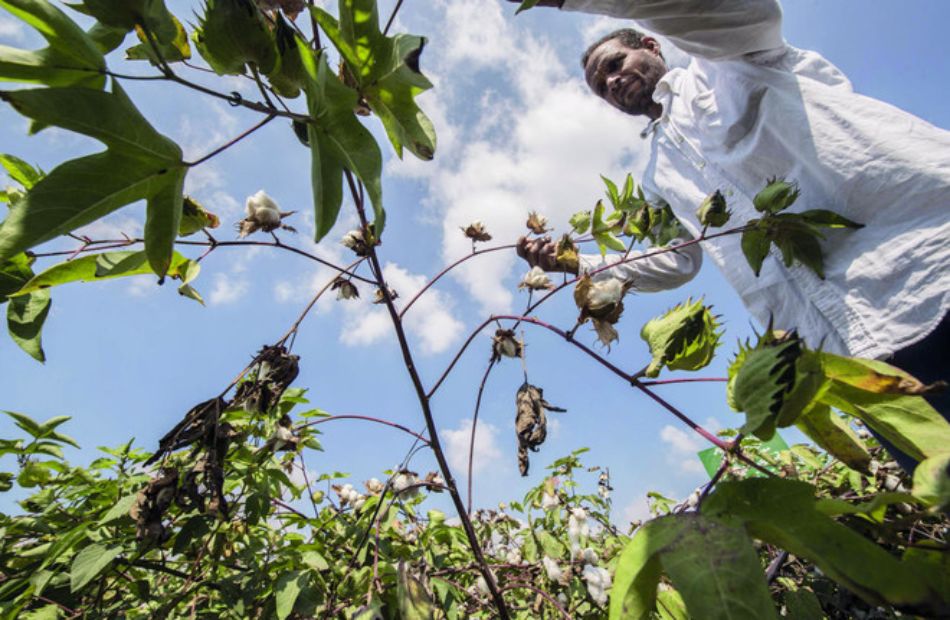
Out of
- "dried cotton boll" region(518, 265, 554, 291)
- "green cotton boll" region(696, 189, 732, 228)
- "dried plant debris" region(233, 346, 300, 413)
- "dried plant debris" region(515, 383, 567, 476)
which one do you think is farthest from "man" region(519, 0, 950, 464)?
"dried plant debris" region(233, 346, 300, 413)

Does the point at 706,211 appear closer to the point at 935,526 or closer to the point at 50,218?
the point at 935,526

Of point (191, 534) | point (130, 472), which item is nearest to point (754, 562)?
point (191, 534)

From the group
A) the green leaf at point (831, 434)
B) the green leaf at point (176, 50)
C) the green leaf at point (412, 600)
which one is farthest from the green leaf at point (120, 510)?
the green leaf at point (831, 434)

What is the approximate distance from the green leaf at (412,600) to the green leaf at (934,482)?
0.66m

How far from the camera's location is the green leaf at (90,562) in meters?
0.92

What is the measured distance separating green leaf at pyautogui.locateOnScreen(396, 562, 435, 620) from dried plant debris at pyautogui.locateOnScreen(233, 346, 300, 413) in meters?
0.40

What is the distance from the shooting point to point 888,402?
51 cm

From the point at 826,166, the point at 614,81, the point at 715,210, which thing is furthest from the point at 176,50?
the point at 614,81

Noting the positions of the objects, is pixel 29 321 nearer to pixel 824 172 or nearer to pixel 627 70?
pixel 824 172

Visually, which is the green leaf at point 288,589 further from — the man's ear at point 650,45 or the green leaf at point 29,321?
the man's ear at point 650,45

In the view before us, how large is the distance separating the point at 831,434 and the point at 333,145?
681mm

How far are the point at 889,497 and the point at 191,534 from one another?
1.21 m

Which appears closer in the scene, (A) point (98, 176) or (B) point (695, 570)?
(B) point (695, 570)

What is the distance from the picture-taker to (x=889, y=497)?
40cm
